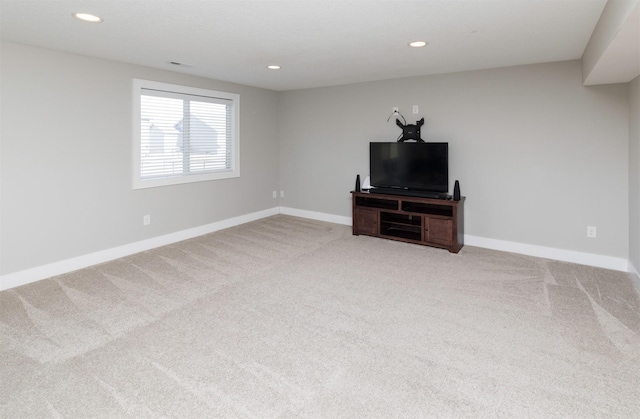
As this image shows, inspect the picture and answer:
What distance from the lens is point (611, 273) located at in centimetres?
375

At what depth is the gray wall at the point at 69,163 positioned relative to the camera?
3.35 m

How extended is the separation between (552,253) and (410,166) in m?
1.93

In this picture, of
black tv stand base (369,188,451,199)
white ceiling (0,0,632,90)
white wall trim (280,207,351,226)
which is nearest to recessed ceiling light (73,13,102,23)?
white ceiling (0,0,632,90)

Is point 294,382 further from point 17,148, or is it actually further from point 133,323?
point 17,148

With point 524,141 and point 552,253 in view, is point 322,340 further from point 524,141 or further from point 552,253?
point 524,141

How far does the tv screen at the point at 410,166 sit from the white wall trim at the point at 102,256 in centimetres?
230

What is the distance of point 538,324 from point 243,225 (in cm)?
424

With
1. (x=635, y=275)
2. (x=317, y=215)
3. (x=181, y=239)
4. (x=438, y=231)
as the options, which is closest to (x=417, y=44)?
(x=438, y=231)

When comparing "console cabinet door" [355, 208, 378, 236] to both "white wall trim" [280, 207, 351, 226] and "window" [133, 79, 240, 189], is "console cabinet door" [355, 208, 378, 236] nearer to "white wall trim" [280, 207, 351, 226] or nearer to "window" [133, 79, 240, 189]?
"white wall trim" [280, 207, 351, 226]

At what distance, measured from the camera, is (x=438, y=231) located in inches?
180

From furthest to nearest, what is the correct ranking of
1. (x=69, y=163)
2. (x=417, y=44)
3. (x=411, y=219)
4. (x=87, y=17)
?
(x=411, y=219), (x=69, y=163), (x=417, y=44), (x=87, y=17)

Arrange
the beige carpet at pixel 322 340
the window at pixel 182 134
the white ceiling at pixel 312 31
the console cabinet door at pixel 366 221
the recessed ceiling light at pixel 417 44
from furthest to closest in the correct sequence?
the console cabinet door at pixel 366 221 → the window at pixel 182 134 → the recessed ceiling light at pixel 417 44 → the white ceiling at pixel 312 31 → the beige carpet at pixel 322 340

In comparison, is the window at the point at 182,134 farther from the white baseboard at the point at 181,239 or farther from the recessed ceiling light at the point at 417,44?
the recessed ceiling light at the point at 417,44

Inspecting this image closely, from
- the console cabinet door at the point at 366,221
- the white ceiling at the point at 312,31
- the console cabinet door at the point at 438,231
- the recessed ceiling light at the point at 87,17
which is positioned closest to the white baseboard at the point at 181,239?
the console cabinet door at the point at 438,231
